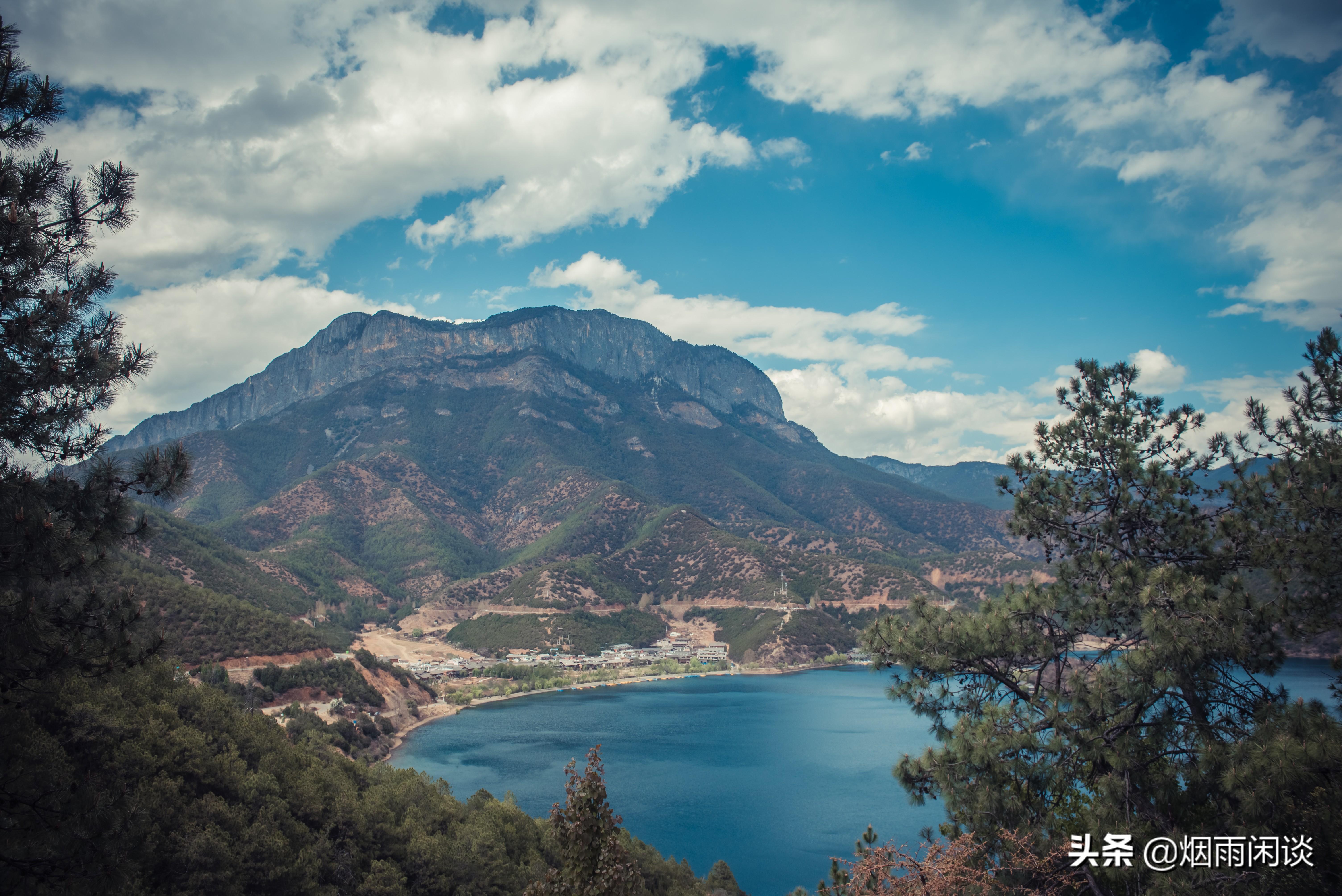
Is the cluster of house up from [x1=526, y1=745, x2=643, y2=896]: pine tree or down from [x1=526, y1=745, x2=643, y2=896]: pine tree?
down

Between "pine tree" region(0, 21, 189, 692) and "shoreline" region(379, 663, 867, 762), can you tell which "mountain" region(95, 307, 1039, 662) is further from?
"pine tree" region(0, 21, 189, 692)

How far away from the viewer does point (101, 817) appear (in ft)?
23.0

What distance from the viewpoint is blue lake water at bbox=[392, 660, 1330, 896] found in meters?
43.2

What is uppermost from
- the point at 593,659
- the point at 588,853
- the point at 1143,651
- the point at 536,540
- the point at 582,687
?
the point at 536,540

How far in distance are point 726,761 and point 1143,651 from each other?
58623 millimetres

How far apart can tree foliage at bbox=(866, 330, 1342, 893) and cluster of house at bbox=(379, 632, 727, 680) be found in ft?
299

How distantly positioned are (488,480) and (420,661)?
10116 cm

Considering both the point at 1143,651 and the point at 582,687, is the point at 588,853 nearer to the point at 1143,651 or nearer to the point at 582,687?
the point at 1143,651

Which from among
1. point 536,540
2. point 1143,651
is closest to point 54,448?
point 1143,651

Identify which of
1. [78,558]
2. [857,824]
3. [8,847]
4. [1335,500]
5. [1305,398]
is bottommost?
[857,824]

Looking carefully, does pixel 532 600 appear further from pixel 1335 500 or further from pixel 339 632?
pixel 1335 500

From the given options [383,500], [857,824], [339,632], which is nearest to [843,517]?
[383,500]

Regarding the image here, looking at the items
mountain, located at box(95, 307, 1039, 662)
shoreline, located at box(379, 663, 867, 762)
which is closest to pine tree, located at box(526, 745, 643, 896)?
shoreline, located at box(379, 663, 867, 762)

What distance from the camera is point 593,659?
364 feet
